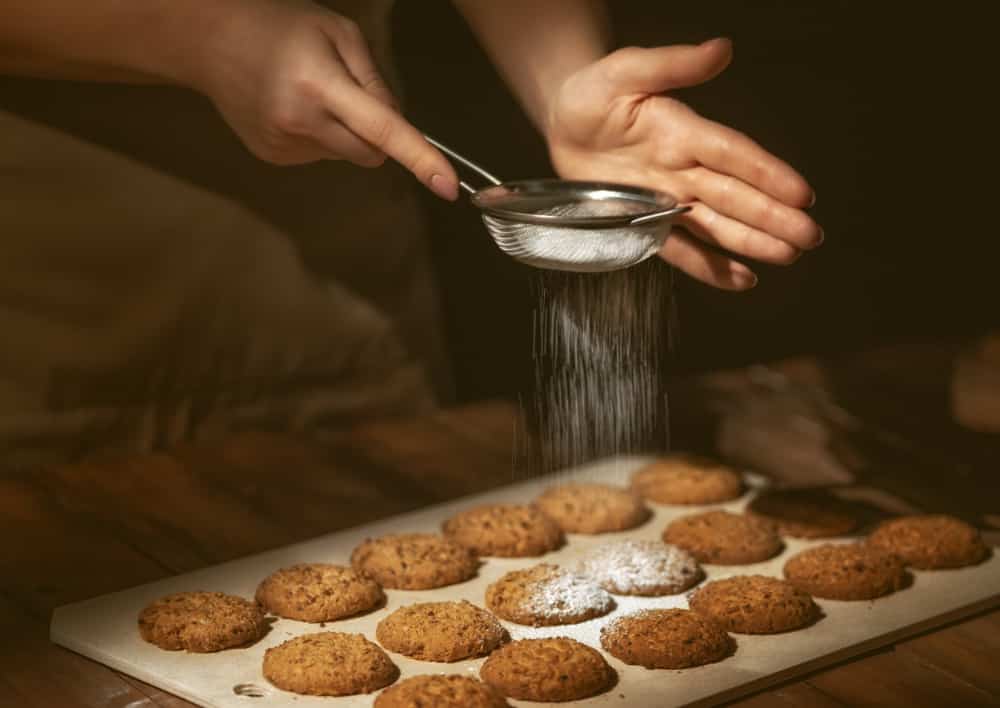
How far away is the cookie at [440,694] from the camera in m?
1.25

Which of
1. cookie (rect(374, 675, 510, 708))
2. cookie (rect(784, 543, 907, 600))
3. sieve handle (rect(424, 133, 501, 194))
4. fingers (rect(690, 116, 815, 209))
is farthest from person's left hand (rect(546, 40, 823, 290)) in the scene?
cookie (rect(374, 675, 510, 708))

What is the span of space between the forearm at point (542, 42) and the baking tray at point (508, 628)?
536 millimetres

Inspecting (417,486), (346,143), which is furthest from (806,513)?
(346,143)

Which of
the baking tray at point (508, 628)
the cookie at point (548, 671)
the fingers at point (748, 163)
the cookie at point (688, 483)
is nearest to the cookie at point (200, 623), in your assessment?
the baking tray at point (508, 628)

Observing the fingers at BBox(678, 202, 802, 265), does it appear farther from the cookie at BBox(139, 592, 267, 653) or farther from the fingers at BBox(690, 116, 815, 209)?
the cookie at BBox(139, 592, 267, 653)

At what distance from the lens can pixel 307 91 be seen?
146cm

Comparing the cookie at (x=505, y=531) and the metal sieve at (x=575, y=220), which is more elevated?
the metal sieve at (x=575, y=220)

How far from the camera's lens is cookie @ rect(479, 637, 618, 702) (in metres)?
1.30

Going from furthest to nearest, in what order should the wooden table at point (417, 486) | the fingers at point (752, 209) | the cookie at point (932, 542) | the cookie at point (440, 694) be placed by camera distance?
1. the cookie at point (932, 542)
2. the fingers at point (752, 209)
3. the wooden table at point (417, 486)
4. the cookie at point (440, 694)

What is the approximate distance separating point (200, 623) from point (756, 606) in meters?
0.54

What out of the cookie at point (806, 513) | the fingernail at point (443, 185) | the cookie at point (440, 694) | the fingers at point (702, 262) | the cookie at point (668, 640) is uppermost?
the fingernail at point (443, 185)

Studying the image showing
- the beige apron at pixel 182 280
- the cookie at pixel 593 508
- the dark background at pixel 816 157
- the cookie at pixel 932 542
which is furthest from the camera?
the dark background at pixel 816 157

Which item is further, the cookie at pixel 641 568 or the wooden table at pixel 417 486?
the cookie at pixel 641 568

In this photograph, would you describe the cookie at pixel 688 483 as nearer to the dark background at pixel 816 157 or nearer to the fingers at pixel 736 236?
the fingers at pixel 736 236
